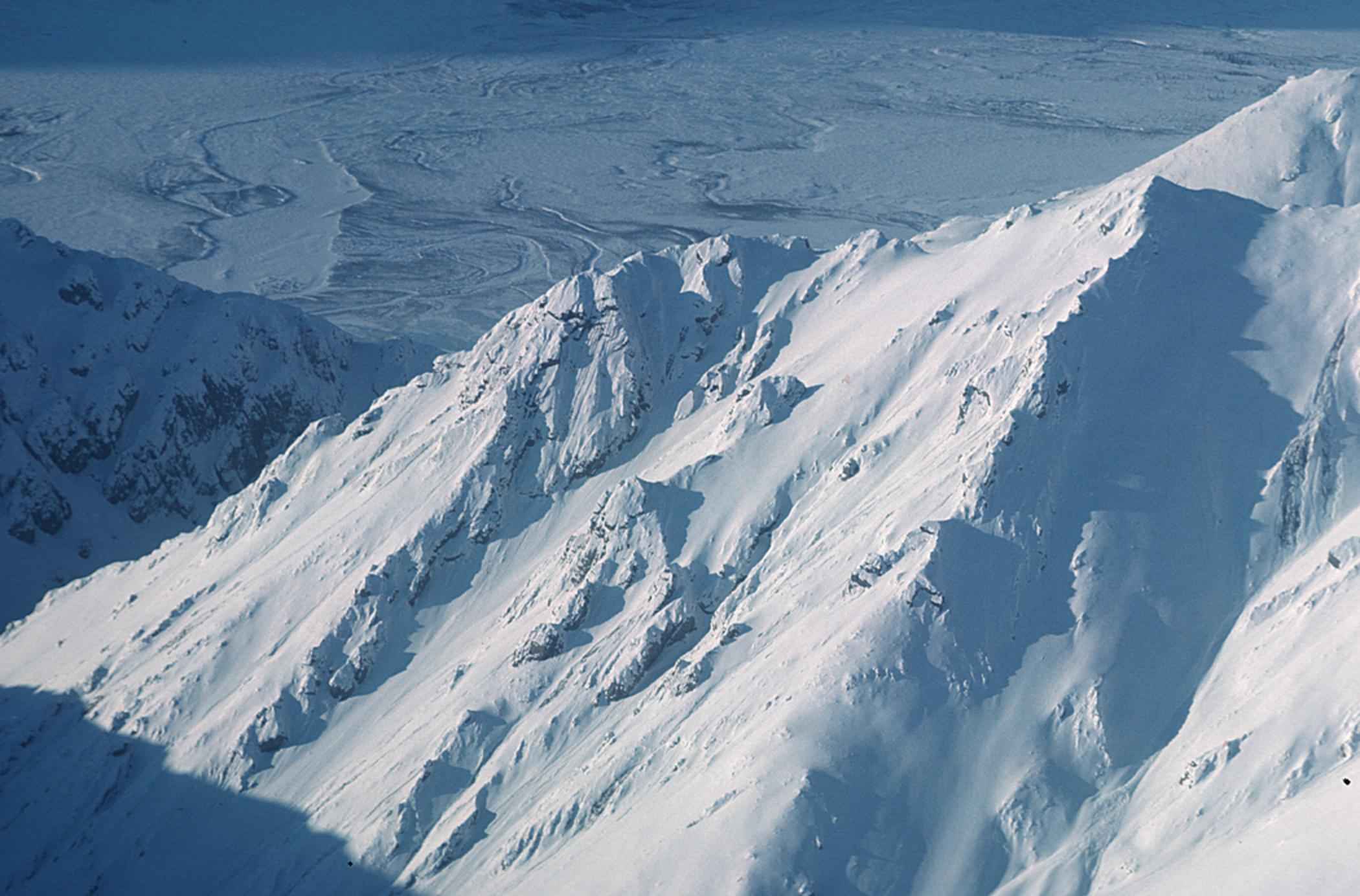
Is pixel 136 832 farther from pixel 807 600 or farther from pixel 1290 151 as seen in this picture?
pixel 1290 151

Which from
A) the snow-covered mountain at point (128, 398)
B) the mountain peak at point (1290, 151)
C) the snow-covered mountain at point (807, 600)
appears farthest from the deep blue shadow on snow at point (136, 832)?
the mountain peak at point (1290, 151)

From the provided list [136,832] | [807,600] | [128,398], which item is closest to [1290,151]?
[807,600]

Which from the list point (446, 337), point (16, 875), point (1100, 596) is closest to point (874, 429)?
point (1100, 596)

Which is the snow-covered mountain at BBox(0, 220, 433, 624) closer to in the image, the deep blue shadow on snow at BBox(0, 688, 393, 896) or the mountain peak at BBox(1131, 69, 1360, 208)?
the deep blue shadow on snow at BBox(0, 688, 393, 896)

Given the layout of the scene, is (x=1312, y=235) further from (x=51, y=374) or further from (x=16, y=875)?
(x=51, y=374)

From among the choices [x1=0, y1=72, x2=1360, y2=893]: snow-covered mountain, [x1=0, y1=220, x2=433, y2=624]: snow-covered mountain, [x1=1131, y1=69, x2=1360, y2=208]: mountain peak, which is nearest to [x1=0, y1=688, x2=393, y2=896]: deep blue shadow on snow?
[x1=0, y1=72, x2=1360, y2=893]: snow-covered mountain

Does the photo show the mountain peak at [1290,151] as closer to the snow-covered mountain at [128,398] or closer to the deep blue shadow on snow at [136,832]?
the deep blue shadow on snow at [136,832]
